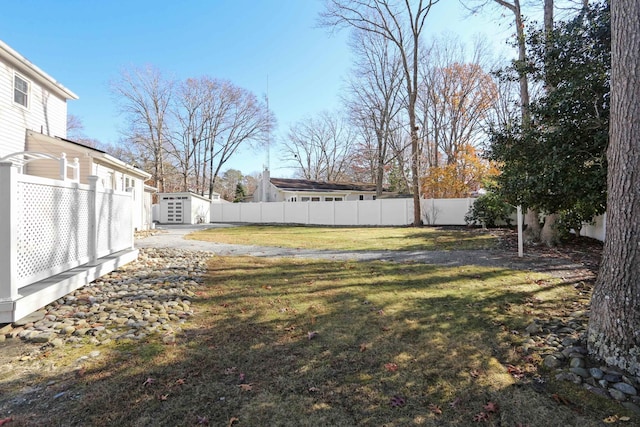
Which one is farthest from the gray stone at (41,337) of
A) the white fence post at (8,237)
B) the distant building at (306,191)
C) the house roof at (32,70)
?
the distant building at (306,191)

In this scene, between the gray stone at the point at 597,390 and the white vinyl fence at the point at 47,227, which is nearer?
the gray stone at the point at 597,390

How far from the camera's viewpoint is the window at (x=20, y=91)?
9.23 meters

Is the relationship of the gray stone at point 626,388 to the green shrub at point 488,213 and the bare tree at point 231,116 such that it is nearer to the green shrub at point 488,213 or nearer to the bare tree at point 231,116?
the green shrub at point 488,213

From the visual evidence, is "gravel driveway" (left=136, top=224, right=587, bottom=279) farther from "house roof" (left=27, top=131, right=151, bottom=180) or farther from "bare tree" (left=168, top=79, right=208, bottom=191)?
"bare tree" (left=168, top=79, right=208, bottom=191)

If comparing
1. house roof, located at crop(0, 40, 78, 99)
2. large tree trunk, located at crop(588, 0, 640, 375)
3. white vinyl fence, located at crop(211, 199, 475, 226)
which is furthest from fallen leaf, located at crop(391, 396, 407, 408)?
white vinyl fence, located at crop(211, 199, 475, 226)

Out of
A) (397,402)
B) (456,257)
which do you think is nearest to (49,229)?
(397,402)

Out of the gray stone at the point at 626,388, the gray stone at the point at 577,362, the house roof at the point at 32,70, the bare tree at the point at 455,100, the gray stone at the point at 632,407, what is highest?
the bare tree at the point at 455,100

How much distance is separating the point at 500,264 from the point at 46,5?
1526 cm

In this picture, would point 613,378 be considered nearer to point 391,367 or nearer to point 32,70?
point 391,367

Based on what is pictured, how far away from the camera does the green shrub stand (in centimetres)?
1431

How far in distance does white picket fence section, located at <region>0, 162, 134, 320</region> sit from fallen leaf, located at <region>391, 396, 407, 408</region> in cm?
369

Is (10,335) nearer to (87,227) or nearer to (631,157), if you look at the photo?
(87,227)

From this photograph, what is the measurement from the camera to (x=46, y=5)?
34.0 feet

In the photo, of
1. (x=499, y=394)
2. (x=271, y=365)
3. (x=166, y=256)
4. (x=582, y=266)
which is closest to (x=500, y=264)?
(x=582, y=266)
